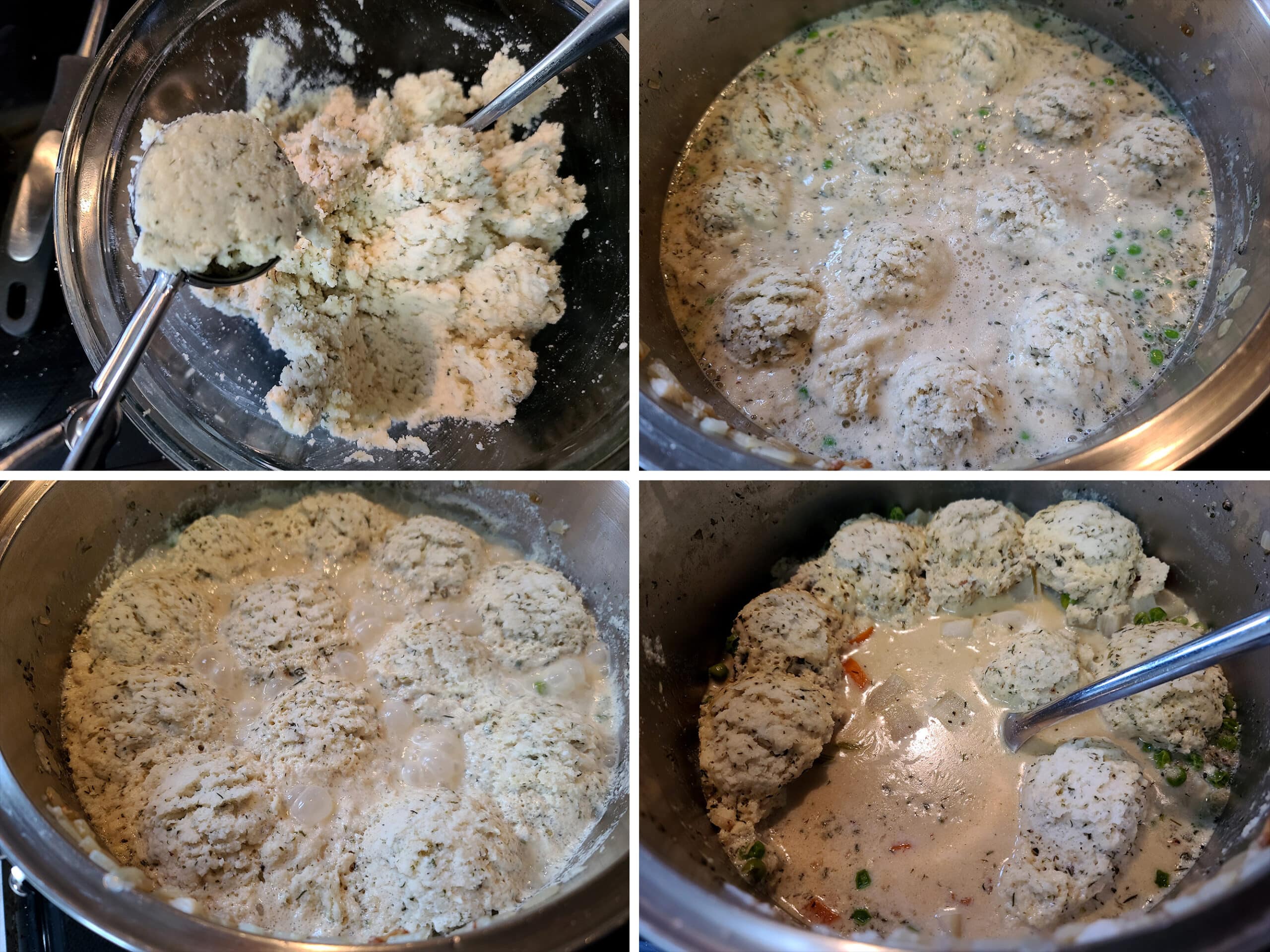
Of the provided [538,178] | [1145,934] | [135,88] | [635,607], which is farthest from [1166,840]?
[135,88]

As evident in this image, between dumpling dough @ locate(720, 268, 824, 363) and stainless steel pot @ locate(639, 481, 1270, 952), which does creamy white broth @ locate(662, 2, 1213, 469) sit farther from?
stainless steel pot @ locate(639, 481, 1270, 952)

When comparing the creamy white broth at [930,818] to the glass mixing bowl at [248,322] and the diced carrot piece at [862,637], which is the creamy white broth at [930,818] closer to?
Answer: the diced carrot piece at [862,637]

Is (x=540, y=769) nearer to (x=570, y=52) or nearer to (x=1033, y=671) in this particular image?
(x=1033, y=671)

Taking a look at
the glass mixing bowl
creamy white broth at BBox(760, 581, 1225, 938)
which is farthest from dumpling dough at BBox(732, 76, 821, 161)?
creamy white broth at BBox(760, 581, 1225, 938)

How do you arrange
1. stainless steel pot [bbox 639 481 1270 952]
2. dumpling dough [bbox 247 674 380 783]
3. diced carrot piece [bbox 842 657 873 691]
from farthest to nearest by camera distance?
diced carrot piece [bbox 842 657 873 691]
dumpling dough [bbox 247 674 380 783]
stainless steel pot [bbox 639 481 1270 952]

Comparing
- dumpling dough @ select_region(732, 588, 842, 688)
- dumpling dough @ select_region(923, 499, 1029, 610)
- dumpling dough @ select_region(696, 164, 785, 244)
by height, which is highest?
dumpling dough @ select_region(696, 164, 785, 244)

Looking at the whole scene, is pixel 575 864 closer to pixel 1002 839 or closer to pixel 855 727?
pixel 855 727
